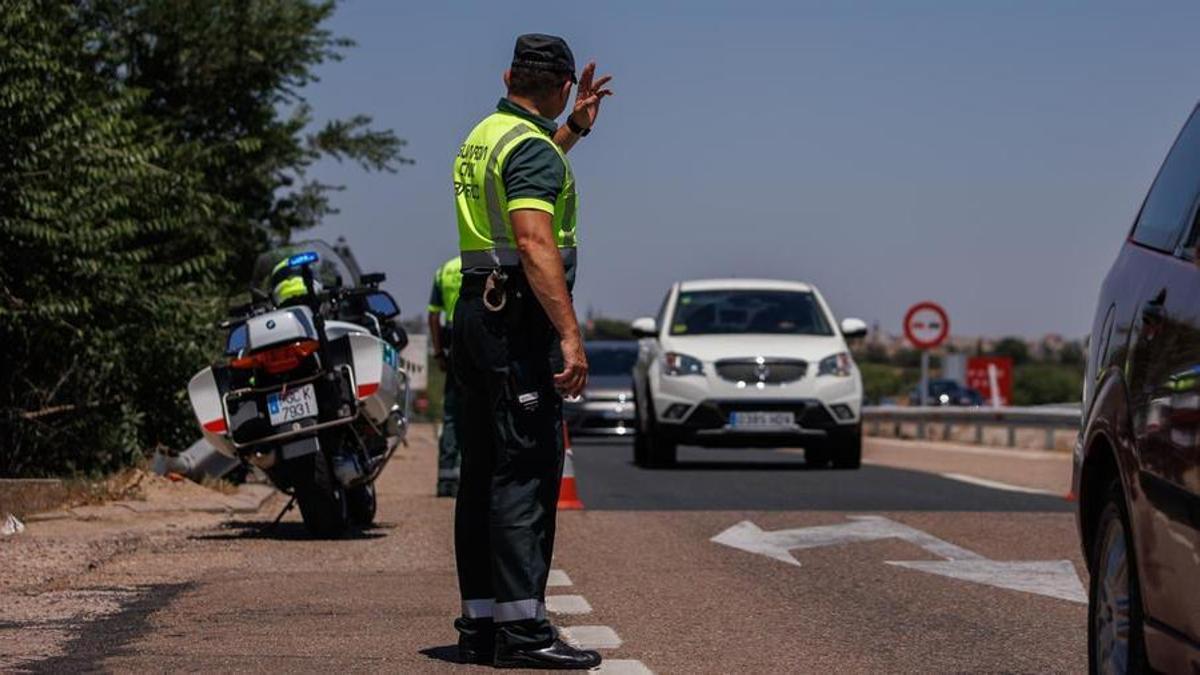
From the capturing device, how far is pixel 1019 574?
36.1 ft

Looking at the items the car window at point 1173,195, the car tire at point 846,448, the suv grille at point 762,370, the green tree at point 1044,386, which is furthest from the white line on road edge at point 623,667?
the green tree at point 1044,386

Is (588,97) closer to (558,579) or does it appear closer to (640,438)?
(558,579)

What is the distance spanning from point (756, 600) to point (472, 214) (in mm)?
2750

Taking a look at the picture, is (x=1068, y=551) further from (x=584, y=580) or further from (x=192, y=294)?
(x=192, y=294)

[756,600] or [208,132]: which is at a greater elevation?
[208,132]

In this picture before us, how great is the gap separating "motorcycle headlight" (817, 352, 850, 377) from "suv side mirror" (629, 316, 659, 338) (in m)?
1.63

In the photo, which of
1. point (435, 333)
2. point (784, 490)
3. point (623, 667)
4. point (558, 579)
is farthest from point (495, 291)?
point (784, 490)

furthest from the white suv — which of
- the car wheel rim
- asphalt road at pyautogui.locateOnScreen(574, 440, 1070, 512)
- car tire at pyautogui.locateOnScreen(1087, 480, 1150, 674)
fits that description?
the car wheel rim

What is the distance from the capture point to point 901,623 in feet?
29.4

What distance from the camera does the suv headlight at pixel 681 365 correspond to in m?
22.1

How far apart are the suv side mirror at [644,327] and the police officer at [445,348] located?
5.54 meters

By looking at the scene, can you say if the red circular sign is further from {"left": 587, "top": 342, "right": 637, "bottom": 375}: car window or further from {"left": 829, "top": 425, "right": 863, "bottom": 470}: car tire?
{"left": 829, "top": 425, "right": 863, "bottom": 470}: car tire

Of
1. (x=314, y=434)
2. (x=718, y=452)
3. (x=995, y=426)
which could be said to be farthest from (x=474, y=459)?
(x=995, y=426)

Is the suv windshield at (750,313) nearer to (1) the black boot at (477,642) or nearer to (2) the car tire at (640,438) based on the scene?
(2) the car tire at (640,438)
